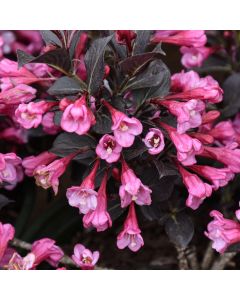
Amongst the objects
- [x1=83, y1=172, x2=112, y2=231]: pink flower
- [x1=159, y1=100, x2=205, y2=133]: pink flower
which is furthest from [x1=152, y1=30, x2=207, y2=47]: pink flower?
[x1=83, y1=172, x2=112, y2=231]: pink flower

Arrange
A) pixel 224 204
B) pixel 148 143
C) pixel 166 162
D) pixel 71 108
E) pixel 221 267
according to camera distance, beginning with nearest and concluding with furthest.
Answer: pixel 71 108, pixel 148 143, pixel 166 162, pixel 221 267, pixel 224 204

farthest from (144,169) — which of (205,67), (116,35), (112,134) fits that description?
(205,67)

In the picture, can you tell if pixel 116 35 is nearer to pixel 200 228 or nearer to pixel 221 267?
pixel 221 267

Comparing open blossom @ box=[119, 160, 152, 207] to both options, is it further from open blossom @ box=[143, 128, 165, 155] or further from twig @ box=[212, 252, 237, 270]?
twig @ box=[212, 252, 237, 270]

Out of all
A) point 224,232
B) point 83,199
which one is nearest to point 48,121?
point 83,199

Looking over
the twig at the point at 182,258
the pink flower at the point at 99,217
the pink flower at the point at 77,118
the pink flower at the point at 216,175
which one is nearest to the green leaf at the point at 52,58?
the pink flower at the point at 77,118

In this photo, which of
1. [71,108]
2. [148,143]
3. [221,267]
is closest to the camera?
[71,108]

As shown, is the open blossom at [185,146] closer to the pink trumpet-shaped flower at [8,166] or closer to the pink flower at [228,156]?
the pink flower at [228,156]
